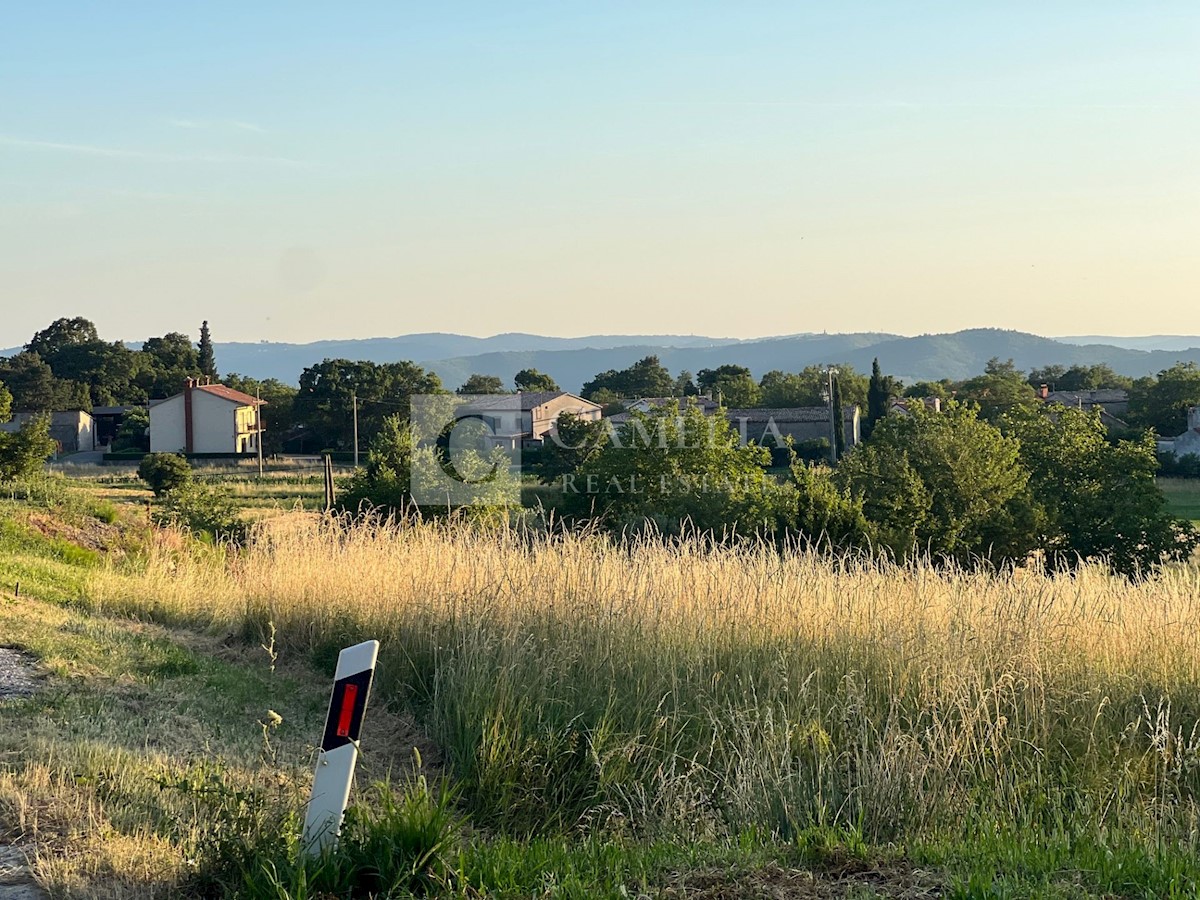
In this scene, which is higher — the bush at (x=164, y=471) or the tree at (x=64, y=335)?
the tree at (x=64, y=335)

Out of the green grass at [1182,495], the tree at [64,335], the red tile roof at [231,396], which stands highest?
the tree at [64,335]

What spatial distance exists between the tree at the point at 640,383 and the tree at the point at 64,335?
170 feet

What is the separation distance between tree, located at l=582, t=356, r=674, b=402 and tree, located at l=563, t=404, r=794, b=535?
7610 cm

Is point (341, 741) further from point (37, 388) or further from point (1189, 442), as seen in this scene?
point (37, 388)

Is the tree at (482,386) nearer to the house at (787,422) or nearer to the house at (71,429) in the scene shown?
the house at (787,422)

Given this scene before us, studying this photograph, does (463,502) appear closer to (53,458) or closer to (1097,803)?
(1097,803)

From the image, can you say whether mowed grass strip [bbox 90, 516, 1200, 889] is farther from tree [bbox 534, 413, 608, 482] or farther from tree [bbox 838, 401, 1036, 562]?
tree [bbox 534, 413, 608, 482]

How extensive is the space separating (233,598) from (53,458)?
6792 cm

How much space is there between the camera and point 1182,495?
58.0 m

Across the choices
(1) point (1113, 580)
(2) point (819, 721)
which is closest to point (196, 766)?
(2) point (819, 721)

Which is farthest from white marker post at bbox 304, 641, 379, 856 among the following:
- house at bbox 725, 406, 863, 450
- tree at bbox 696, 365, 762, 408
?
tree at bbox 696, 365, 762, 408

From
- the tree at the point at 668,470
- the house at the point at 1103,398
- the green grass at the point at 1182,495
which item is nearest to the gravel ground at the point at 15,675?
the tree at the point at 668,470

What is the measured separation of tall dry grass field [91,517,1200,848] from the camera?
5.66 m

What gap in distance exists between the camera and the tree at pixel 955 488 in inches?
1168
